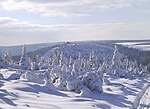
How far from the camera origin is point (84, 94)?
109 ft

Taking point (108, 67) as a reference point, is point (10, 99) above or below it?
above

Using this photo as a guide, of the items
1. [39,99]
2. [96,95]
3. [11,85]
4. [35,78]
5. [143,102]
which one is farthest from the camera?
[35,78]

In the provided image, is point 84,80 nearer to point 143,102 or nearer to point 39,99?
point 39,99

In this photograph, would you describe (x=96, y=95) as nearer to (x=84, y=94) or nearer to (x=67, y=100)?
(x=84, y=94)

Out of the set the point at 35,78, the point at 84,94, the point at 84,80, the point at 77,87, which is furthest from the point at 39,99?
the point at 35,78

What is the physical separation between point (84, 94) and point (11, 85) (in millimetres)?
6949

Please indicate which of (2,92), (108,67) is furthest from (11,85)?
(108,67)

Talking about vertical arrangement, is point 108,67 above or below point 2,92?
below

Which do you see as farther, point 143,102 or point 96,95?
point 96,95

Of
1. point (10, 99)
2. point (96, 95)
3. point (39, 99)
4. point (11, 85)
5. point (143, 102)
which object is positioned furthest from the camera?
point (96, 95)

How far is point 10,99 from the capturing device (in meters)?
24.9

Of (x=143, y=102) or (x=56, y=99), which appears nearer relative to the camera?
(x=143, y=102)

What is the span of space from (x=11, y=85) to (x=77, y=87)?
7.36 metres

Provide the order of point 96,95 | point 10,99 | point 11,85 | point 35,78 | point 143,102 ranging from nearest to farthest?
point 143,102 < point 10,99 < point 11,85 < point 96,95 < point 35,78
